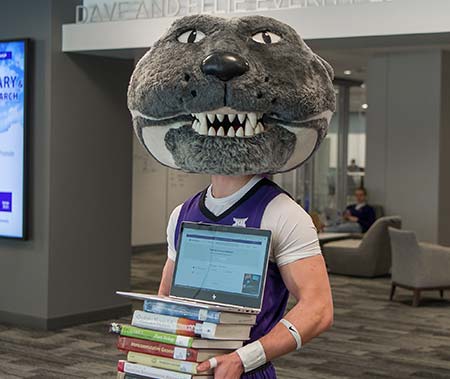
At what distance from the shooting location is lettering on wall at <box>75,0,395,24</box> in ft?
19.6

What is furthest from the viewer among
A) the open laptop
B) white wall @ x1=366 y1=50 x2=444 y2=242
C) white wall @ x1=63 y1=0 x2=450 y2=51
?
white wall @ x1=366 y1=50 x2=444 y2=242

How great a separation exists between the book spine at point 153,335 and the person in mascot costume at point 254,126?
0.17m

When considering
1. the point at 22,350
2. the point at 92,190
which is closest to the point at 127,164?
the point at 92,190

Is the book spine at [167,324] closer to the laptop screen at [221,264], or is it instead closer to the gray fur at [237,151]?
the laptop screen at [221,264]

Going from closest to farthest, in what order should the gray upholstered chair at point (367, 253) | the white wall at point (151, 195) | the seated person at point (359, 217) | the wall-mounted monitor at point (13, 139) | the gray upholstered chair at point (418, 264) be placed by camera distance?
the wall-mounted monitor at point (13, 139) → the gray upholstered chair at point (418, 264) → the gray upholstered chair at point (367, 253) → the seated person at point (359, 217) → the white wall at point (151, 195)

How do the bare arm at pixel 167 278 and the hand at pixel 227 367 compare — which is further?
the bare arm at pixel 167 278

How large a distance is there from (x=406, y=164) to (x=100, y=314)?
6109 mm

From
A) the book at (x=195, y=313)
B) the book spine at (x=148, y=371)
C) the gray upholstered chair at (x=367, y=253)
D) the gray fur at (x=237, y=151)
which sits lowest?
the gray upholstered chair at (x=367, y=253)

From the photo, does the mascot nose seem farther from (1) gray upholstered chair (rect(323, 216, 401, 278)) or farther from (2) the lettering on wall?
(1) gray upholstered chair (rect(323, 216, 401, 278))

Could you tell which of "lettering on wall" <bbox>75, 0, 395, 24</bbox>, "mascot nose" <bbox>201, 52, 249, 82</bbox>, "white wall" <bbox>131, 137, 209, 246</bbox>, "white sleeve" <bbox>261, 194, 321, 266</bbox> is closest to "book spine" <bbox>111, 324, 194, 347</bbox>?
"white sleeve" <bbox>261, 194, 321, 266</bbox>

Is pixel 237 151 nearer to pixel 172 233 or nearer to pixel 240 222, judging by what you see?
pixel 240 222

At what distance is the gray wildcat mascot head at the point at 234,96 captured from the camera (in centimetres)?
226

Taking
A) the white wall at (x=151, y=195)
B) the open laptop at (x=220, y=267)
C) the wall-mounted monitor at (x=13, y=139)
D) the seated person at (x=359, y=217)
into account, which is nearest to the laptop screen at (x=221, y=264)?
the open laptop at (x=220, y=267)

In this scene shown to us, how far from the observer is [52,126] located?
7.16 metres
